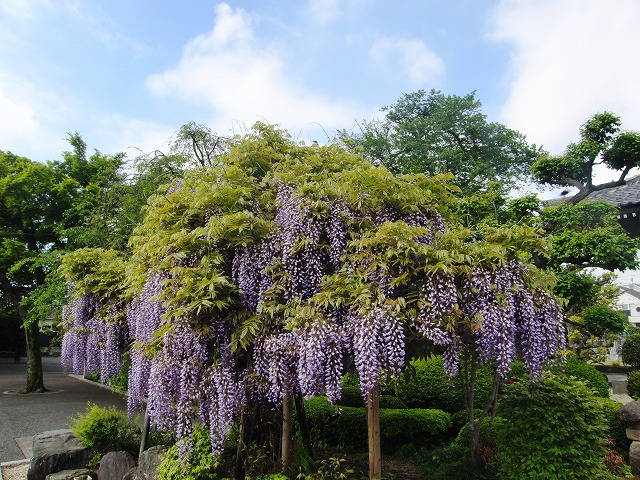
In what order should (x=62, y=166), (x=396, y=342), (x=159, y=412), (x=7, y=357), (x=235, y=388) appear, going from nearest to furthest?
(x=396, y=342) → (x=235, y=388) → (x=159, y=412) → (x=62, y=166) → (x=7, y=357)

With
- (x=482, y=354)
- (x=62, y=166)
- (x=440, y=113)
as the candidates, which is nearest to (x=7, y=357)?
(x=62, y=166)

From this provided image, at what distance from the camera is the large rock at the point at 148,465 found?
5.66m

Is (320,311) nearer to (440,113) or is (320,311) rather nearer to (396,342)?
(396,342)

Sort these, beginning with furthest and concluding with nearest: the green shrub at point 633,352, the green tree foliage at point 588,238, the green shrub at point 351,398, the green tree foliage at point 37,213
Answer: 1. the green shrub at point 633,352
2. the green tree foliage at point 37,213
3. the green tree foliage at point 588,238
4. the green shrub at point 351,398

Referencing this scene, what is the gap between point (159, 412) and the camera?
5.00 m

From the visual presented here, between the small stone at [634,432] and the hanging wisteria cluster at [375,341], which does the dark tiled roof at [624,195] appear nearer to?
the small stone at [634,432]

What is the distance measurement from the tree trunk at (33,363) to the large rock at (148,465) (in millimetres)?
12295

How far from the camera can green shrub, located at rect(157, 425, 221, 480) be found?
5.02m

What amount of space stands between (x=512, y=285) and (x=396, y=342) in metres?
1.31

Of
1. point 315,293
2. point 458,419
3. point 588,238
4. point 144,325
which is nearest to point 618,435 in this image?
point 458,419

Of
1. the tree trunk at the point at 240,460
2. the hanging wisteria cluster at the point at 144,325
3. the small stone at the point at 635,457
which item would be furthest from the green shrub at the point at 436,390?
the hanging wisteria cluster at the point at 144,325

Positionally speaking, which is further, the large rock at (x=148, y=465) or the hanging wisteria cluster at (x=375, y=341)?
the large rock at (x=148, y=465)

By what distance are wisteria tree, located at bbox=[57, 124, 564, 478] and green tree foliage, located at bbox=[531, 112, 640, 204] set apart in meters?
7.72

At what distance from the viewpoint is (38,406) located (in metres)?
13.4
